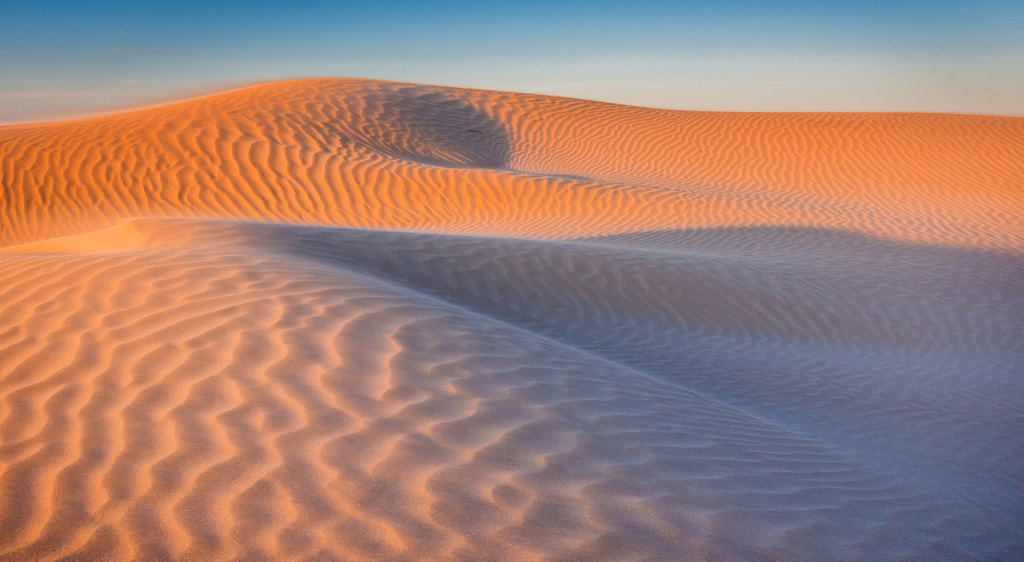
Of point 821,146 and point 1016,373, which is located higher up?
point 821,146

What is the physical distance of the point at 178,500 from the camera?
7.77 feet

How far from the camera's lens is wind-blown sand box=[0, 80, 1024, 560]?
238cm

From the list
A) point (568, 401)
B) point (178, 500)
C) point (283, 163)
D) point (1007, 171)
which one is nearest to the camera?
point (178, 500)

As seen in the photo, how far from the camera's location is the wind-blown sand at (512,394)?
7.82ft

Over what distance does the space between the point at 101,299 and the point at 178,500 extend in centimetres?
241

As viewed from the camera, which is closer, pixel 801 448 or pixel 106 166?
pixel 801 448

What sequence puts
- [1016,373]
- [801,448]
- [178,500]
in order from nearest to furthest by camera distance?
[178,500] → [801,448] → [1016,373]

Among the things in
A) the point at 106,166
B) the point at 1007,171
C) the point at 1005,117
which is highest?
the point at 1005,117

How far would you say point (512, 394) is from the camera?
11.3ft

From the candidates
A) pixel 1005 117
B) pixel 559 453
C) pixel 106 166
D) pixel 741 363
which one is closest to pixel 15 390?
pixel 559 453

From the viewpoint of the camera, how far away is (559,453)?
2910mm

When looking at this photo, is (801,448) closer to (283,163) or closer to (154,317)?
(154,317)

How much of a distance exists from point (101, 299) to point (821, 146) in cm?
2124

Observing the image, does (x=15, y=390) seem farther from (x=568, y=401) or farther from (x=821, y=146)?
(x=821, y=146)
